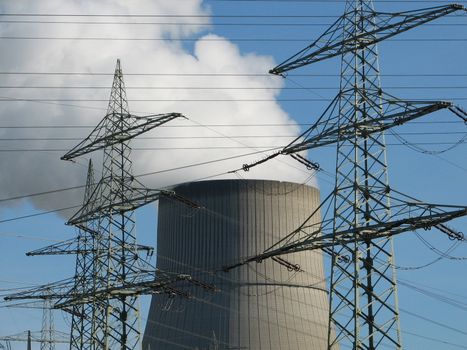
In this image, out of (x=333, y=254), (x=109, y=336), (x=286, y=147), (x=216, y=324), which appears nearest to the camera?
(x=333, y=254)

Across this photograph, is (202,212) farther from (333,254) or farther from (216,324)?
(333,254)

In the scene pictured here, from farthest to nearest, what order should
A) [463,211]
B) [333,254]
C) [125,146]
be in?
[125,146], [333,254], [463,211]

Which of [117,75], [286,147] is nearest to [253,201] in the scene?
[117,75]

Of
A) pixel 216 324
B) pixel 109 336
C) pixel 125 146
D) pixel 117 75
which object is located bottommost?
pixel 109 336

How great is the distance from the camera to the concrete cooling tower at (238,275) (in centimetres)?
5556

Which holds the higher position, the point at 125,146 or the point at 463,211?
the point at 125,146

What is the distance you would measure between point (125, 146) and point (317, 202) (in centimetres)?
2736

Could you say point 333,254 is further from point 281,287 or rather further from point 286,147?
point 281,287

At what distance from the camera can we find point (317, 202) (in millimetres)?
61844

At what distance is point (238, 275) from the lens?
5697cm

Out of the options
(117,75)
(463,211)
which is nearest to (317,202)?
(117,75)

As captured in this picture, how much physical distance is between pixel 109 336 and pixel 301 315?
2405 centimetres

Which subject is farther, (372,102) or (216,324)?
(216,324)

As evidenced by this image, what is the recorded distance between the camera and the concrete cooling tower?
55562 millimetres
